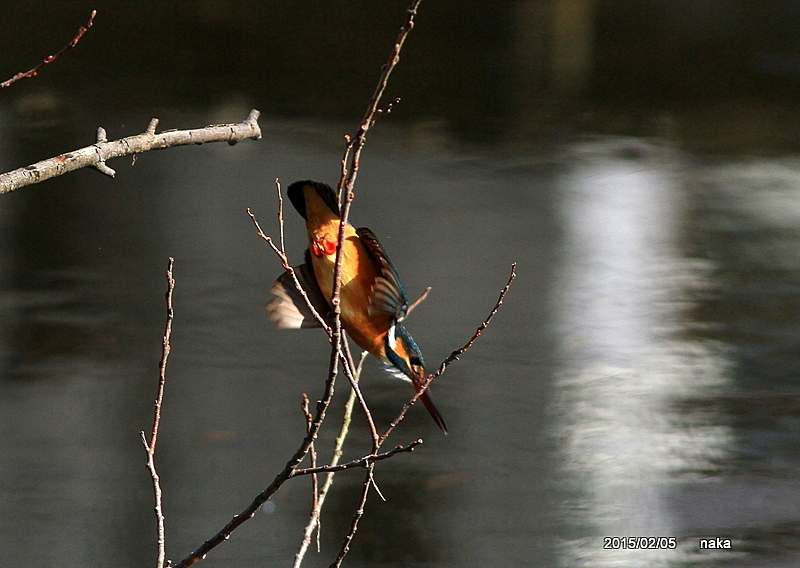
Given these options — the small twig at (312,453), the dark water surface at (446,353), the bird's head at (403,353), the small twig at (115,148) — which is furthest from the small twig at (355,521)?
the dark water surface at (446,353)

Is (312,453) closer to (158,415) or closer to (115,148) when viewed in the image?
(158,415)

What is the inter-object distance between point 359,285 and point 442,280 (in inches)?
88.7

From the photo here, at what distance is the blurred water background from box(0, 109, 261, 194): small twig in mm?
1293

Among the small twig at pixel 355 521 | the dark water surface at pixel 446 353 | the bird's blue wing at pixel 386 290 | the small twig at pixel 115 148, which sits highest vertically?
the small twig at pixel 115 148

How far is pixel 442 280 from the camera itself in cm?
341

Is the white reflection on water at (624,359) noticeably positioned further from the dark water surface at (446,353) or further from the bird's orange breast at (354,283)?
the bird's orange breast at (354,283)

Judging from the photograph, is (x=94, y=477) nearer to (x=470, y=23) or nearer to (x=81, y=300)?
(x=81, y=300)

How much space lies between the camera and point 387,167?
13.4ft

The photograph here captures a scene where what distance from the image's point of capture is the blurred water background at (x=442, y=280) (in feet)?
7.77

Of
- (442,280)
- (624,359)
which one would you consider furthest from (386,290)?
(442,280)

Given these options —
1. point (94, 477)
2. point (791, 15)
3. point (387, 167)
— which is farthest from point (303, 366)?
point (791, 15)

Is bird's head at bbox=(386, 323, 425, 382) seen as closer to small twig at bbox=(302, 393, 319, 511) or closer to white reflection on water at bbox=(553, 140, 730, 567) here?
small twig at bbox=(302, 393, 319, 511)

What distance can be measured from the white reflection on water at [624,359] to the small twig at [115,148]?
144cm

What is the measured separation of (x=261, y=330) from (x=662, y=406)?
1282mm
